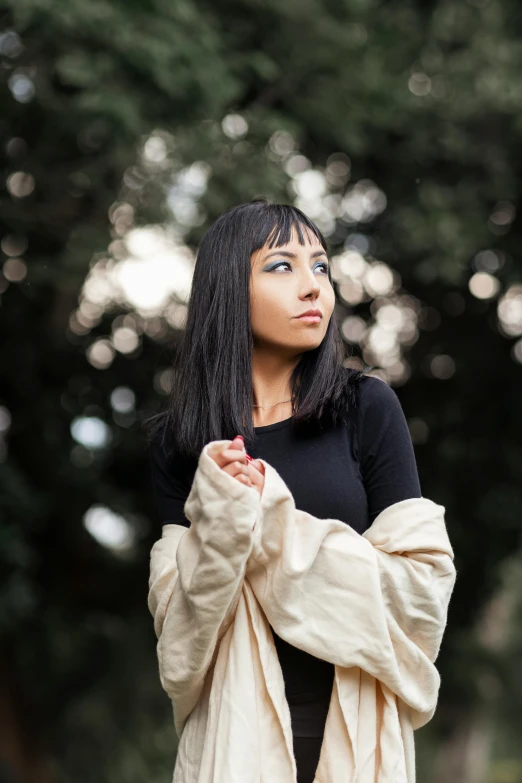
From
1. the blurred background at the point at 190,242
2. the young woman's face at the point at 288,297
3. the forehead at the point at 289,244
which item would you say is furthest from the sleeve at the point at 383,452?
the blurred background at the point at 190,242

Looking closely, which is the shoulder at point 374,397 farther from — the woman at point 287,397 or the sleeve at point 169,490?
the sleeve at point 169,490

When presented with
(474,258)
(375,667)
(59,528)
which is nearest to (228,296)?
(375,667)

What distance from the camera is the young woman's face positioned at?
8.61 feet

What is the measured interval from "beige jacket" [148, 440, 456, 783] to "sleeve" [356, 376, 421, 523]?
0.08 metres

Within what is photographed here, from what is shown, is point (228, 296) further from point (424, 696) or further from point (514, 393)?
point (514, 393)

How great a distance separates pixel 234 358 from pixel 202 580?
2.06 feet

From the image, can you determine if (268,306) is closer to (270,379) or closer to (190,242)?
(270,379)

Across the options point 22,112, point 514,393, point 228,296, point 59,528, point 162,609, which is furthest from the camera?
point 59,528

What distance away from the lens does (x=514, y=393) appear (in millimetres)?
8438

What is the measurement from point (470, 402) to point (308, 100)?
303 centimetres

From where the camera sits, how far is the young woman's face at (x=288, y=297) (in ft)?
8.61

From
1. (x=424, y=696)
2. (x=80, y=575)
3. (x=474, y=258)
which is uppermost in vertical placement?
(x=474, y=258)

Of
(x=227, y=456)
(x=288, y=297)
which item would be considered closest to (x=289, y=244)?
(x=288, y=297)

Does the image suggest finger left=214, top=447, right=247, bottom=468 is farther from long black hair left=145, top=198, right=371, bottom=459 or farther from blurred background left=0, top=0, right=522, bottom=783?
blurred background left=0, top=0, right=522, bottom=783
